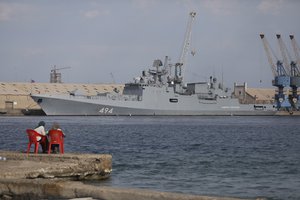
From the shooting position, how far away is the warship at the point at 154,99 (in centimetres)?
9744

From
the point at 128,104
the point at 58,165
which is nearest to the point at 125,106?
the point at 128,104

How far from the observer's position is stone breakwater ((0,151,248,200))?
447 inches

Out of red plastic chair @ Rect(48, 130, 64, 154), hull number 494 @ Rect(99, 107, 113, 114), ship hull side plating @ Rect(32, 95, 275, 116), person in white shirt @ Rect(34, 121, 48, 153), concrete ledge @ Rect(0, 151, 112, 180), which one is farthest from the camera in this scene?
hull number 494 @ Rect(99, 107, 113, 114)

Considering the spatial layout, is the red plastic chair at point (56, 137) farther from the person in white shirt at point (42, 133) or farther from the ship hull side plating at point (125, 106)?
the ship hull side plating at point (125, 106)

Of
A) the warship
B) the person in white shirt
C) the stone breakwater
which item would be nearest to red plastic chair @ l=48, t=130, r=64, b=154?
the person in white shirt

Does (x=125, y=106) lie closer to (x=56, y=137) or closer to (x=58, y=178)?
(x=56, y=137)

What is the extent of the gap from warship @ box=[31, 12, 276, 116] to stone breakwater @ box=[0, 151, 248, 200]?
79.1 metres

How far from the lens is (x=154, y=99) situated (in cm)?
9988

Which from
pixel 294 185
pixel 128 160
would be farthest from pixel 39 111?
pixel 294 185

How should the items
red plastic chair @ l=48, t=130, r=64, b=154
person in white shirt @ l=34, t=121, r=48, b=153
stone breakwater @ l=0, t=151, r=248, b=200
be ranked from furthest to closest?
1. person in white shirt @ l=34, t=121, r=48, b=153
2. red plastic chair @ l=48, t=130, r=64, b=154
3. stone breakwater @ l=0, t=151, r=248, b=200

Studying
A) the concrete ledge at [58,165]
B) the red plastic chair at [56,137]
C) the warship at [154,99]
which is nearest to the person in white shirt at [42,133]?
the red plastic chair at [56,137]

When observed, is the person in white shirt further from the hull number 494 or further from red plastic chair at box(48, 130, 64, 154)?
the hull number 494

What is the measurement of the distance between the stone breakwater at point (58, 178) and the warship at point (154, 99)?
79137mm

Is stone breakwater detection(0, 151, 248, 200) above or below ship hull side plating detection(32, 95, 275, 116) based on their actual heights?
below
